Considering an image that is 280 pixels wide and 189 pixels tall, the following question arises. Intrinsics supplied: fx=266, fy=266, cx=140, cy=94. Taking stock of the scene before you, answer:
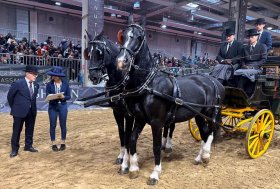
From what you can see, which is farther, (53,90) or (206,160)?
(53,90)

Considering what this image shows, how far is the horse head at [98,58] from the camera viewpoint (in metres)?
4.05

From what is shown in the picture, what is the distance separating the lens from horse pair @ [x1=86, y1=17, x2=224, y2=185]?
356 centimetres

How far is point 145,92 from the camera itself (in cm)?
373

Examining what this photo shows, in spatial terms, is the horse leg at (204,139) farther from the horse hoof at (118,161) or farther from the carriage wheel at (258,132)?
the horse hoof at (118,161)

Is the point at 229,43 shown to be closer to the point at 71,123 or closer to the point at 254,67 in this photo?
the point at 254,67

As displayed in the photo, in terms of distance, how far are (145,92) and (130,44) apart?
71 centimetres

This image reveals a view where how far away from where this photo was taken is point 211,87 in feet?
15.4

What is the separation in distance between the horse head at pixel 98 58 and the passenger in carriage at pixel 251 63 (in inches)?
97.4

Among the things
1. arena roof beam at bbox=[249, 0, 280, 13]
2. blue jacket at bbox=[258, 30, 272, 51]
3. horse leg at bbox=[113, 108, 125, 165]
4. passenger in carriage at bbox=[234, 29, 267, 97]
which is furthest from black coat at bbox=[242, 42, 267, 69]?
arena roof beam at bbox=[249, 0, 280, 13]

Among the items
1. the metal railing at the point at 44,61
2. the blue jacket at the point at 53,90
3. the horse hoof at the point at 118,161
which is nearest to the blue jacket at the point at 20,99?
the blue jacket at the point at 53,90

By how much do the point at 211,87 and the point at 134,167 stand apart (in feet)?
6.38

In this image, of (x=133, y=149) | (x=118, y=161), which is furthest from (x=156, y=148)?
(x=118, y=161)

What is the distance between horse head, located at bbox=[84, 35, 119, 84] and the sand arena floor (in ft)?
4.93

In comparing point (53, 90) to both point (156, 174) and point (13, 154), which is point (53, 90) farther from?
point (156, 174)
